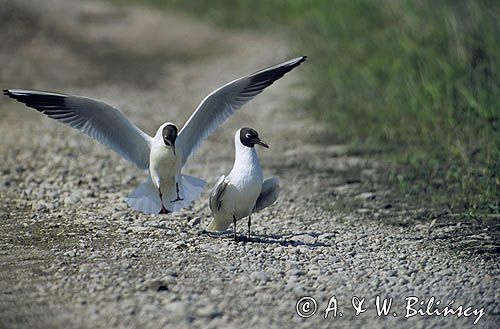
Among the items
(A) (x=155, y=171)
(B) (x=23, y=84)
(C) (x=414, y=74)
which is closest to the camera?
(A) (x=155, y=171)

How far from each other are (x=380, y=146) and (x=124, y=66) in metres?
7.12

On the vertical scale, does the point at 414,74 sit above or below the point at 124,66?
below

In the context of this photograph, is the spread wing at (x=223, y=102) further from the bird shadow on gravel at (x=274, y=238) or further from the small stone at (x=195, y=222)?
the bird shadow on gravel at (x=274, y=238)

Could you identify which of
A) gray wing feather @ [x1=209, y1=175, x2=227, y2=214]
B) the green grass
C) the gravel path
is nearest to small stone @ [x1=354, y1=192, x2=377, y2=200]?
the gravel path

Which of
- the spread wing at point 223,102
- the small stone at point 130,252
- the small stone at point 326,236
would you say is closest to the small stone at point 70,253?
the small stone at point 130,252

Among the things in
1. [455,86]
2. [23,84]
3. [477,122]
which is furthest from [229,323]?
[23,84]

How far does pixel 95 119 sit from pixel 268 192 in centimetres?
147

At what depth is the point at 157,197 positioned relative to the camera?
719 cm

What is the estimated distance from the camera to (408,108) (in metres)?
10.5

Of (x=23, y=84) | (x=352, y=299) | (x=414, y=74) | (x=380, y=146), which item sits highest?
(x=23, y=84)

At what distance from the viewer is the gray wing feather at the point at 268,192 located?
6840 millimetres

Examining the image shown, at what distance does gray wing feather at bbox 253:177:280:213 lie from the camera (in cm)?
684

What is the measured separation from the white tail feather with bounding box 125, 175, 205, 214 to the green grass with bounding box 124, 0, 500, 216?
2.04 m

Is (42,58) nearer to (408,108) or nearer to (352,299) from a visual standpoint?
(408,108)
